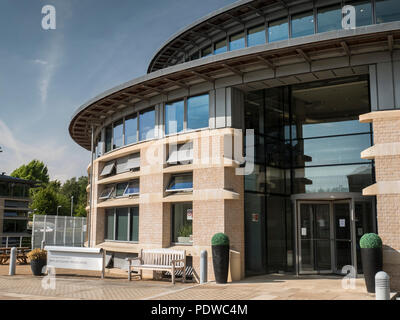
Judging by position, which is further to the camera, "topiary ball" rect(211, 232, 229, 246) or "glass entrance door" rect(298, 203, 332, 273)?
"glass entrance door" rect(298, 203, 332, 273)

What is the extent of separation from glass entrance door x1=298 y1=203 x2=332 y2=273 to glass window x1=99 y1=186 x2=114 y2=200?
29.5 ft

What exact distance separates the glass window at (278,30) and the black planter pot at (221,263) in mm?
8084

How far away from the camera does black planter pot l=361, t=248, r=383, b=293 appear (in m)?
11.0

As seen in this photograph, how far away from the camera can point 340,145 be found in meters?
15.2

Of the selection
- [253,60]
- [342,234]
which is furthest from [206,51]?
[342,234]

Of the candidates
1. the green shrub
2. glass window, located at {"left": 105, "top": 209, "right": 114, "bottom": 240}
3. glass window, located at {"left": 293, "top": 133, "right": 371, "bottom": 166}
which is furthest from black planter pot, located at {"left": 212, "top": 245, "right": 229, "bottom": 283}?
glass window, located at {"left": 105, "top": 209, "right": 114, "bottom": 240}

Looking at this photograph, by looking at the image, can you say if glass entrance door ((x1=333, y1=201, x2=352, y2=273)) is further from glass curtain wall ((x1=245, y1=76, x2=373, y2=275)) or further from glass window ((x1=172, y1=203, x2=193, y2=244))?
glass window ((x1=172, y1=203, x2=193, y2=244))

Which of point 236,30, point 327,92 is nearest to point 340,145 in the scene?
point 327,92

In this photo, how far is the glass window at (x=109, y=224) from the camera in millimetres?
19425

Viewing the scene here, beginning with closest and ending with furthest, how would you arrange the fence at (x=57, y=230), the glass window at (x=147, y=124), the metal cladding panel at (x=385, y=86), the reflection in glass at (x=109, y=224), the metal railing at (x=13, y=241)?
1. the metal cladding panel at (x=385, y=86)
2. the glass window at (x=147, y=124)
3. the reflection in glass at (x=109, y=224)
4. the fence at (x=57, y=230)
5. the metal railing at (x=13, y=241)

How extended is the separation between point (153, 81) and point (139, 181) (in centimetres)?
444

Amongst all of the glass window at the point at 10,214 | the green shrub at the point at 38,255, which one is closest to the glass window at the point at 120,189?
the green shrub at the point at 38,255

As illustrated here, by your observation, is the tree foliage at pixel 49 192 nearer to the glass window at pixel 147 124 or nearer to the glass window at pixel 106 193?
the glass window at pixel 106 193

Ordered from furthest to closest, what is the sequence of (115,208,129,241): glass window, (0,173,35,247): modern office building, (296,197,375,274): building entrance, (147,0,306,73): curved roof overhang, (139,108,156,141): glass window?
(0,173,35,247): modern office building < (115,208,129,241): glass window < (139,108,156,141): glass window < (147,0,306,73): curved roof overhang < (296,197,375,274): building entrance
